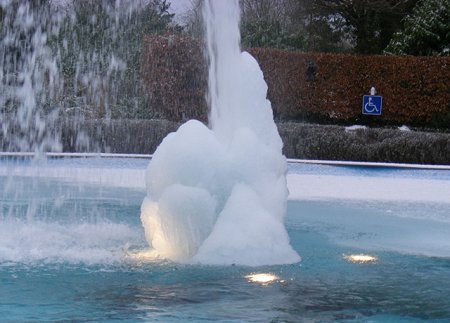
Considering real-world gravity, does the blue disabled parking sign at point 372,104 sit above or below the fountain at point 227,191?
above

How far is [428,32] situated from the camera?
21812mm

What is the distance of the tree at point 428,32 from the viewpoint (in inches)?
855

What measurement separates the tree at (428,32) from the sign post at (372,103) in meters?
2.19

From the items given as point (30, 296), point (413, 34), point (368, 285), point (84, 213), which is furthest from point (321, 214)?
point (413, 34)

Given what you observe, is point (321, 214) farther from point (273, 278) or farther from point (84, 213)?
point (273, 278)

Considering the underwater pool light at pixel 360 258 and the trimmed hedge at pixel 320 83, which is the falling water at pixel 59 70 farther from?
the underwater pool light at pixel 360 258

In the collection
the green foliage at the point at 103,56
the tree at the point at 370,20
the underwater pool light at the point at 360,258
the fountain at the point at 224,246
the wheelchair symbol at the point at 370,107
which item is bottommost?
the underwater pool light at the point at 360,258

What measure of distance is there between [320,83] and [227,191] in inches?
571

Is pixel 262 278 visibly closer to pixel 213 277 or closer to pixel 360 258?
pixel 213 277

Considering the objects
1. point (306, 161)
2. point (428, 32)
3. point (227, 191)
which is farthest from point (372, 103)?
point (227, 191)

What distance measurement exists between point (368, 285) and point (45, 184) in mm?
8389

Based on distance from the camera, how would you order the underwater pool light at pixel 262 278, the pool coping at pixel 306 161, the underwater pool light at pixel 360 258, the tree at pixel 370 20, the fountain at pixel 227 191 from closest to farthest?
the underwater pool light at pixel 262 278
the fountain at pixel 227 191
the underwater pool light at pixel 360 258
the pool coping at pixel 306 161
the tree at pixel 370 20

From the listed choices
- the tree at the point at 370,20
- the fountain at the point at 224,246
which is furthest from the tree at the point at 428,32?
the fountain at the point at 224,246

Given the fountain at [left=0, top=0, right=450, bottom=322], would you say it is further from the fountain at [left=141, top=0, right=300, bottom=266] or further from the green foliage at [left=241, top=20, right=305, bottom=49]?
the green foliage at [left=241, top=20, right=305, bottom=49]
